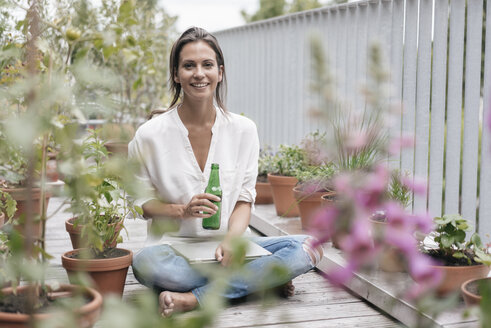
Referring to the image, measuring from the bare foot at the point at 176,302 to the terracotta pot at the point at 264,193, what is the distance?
1.98 metres

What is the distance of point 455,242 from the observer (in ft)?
7.70

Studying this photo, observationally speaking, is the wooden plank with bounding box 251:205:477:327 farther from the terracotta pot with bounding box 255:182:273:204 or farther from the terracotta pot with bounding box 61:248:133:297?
the terracotta pot with bounding box 61:248:133:297

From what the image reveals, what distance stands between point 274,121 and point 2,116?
3.61 meters

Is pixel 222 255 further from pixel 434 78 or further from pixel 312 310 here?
pixel 434 78

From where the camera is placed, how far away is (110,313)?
66 cm

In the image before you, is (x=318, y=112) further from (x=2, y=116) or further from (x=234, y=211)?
(x=234, y=211)

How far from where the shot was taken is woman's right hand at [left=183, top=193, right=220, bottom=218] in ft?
7.88

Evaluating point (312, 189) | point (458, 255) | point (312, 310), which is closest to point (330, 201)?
point (312, 189)

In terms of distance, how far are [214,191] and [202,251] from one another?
0.88 ft

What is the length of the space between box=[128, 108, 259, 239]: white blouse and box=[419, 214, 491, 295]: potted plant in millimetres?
858

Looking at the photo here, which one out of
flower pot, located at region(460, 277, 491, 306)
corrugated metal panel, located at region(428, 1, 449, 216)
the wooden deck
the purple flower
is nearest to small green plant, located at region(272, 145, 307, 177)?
corrugated metal panel, located at region(428, 1, 449, 216)

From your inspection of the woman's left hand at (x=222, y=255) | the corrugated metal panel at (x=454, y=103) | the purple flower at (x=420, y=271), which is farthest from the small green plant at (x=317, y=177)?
the purple flower at (x=420, y=271)

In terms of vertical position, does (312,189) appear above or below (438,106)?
below

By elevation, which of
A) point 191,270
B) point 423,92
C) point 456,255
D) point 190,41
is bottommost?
point 191,270
